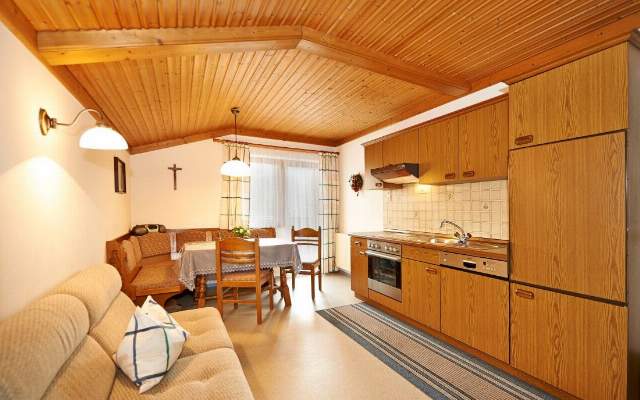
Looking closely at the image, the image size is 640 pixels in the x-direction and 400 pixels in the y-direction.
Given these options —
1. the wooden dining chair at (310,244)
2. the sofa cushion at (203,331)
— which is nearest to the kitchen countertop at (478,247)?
the wooden dining chair at (310,244)

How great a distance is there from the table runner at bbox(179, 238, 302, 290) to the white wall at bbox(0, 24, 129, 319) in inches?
35.5

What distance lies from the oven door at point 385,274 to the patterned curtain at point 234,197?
232 centimetres

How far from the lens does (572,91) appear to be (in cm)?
196

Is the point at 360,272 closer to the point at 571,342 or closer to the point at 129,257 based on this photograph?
the point at 571,342

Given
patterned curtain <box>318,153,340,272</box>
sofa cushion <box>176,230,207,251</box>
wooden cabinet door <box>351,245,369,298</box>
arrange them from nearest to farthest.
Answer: wooden cabinet door <box>351,245,369,298</box> < sofa cushion <box>176,230,207,251</box> < patterned curtain <box>318,153,340,272</box>

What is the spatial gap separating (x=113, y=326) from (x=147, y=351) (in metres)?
0.38

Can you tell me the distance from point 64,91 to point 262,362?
2.52m

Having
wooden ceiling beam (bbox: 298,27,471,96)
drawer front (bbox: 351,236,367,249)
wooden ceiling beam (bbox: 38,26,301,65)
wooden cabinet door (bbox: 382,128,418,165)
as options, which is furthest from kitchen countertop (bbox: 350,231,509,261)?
wooden ceiling beam (bbox: 38,26,301,65)

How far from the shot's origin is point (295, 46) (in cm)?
234

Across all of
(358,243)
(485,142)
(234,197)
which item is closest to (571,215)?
(485,142)

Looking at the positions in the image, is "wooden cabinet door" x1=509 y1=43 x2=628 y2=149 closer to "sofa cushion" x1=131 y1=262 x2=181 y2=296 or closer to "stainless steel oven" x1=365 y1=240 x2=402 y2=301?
"stainless steel oven" x1=365 y1=240 x2=402 y2=301

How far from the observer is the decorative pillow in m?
1.49

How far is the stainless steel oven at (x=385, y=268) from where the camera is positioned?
10.8 ft

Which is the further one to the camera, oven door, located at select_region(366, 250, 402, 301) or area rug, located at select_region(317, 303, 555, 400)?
oven door, located at select_region(366, 250, 402, 301)
